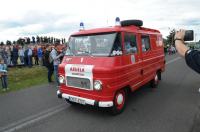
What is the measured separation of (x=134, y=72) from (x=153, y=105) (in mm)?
1180

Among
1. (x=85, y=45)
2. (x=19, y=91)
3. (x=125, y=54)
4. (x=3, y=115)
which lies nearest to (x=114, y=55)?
(x=125, y=54)

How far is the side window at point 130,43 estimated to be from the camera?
716 centimetres

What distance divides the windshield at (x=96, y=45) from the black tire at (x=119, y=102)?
3.76 ft

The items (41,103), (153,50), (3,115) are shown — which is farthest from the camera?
(153,50)

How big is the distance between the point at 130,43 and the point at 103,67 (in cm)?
157

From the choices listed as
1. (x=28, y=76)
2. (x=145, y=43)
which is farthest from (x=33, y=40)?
(x=145, y=43)

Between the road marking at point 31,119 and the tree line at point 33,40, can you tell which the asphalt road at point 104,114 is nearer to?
the road marking at point 31,119

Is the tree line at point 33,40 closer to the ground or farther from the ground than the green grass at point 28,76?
farther from the ground

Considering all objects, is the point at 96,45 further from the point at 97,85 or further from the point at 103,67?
the point at 97,85

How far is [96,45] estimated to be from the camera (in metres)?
6.99

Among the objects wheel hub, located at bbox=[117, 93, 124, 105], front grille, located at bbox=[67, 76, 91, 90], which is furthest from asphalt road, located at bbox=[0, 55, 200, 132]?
front grille, located at bbox=[67, 76, 91, 90]

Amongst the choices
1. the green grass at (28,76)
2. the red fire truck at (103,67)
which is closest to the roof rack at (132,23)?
the red fire truck at (103,67)

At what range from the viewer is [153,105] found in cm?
763

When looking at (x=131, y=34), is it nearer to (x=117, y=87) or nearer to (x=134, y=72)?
(x=134, y=72)
